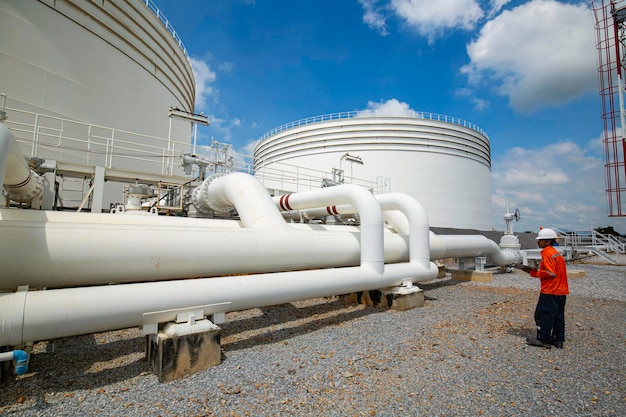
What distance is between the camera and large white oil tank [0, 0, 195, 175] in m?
8.75

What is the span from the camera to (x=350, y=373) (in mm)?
3346

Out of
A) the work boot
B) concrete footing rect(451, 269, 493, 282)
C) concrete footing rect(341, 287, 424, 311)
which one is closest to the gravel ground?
the work boot

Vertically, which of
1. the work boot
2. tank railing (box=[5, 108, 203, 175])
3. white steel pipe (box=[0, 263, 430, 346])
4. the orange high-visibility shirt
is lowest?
the work boot

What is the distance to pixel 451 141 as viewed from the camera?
82.0ft

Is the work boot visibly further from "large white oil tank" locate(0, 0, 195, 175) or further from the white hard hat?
"large white oil tank" locate(0, 0, 195, 175)

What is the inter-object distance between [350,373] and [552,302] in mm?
2987

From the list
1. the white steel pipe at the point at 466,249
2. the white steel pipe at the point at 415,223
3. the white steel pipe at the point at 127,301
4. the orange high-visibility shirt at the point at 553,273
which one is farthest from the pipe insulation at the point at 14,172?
the white steel pipe at the point at 466,249

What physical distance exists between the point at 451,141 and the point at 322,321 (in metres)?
23.5

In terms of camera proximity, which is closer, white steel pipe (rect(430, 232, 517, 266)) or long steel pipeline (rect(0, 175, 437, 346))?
long steel pipeline (rect(0, 175, 437, 346))

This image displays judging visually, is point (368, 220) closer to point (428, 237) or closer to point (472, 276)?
point (428, 237)

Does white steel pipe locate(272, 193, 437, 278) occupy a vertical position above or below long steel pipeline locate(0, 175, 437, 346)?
above

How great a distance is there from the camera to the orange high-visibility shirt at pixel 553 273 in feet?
13.6

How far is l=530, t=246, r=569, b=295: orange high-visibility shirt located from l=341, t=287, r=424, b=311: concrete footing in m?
2.30

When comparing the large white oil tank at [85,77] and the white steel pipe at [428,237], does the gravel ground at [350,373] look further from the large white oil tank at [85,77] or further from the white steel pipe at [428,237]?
the large white oil tank at [85,77]
